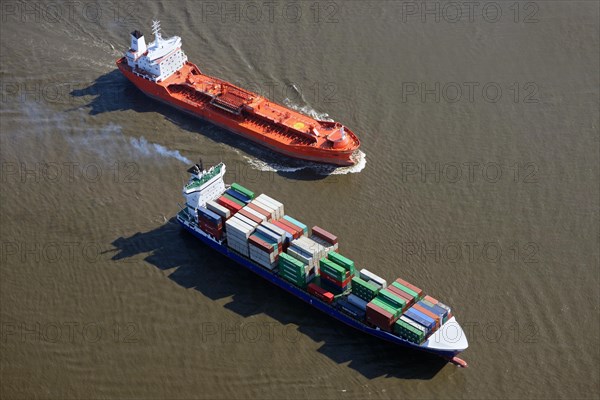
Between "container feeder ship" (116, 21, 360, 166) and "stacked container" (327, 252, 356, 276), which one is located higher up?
"container feeder ship" (116, 21, 360, 166)

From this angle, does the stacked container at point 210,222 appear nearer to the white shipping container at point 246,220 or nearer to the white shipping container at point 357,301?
the white shipping container at point 246,220

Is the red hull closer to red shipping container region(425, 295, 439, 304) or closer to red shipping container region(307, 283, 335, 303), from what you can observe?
red shipping container region(307, 283, 335, 303)

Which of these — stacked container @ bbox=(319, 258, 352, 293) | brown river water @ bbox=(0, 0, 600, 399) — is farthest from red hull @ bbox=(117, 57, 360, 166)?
stacked container @ bbox=(319, 258, 352, 293)

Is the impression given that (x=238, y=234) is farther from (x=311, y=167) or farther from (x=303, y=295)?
(x=311, y=167)

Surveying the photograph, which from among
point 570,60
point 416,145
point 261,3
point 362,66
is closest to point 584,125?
point 570,60

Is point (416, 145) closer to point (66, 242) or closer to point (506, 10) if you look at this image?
point (506, 10)

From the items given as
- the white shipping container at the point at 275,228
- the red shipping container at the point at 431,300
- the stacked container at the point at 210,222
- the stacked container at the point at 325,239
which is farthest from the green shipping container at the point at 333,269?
the stacked container at the point at 210,222
